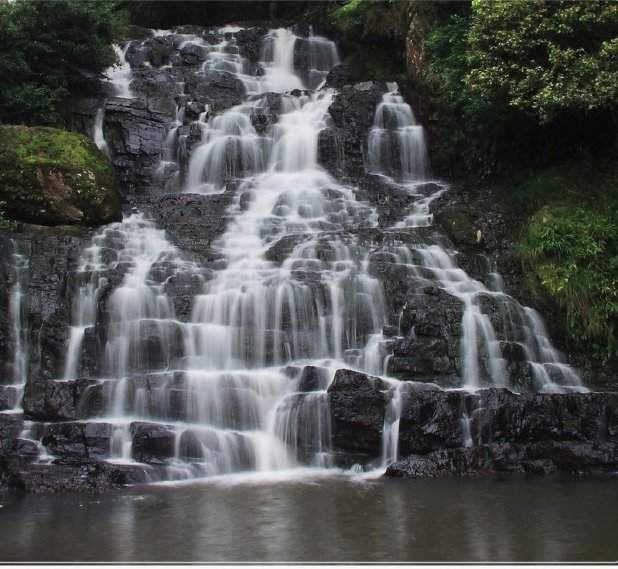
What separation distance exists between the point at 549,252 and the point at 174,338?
26.4 feet

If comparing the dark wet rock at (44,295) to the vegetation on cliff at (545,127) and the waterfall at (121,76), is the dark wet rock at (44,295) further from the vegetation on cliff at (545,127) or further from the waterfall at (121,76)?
the vegetation on cliff at (545,127)

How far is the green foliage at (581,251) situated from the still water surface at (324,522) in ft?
14.6

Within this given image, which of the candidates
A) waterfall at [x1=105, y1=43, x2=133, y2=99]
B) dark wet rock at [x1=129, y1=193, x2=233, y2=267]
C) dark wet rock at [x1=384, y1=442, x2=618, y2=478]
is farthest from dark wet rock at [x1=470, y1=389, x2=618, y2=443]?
waterfall at [x1=105, y1=43, x2=133, y2=99]

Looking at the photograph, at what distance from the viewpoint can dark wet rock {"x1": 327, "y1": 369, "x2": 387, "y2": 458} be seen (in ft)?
38.0

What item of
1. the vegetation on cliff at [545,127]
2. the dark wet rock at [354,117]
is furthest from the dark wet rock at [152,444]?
the dark wet rock at [354,117]

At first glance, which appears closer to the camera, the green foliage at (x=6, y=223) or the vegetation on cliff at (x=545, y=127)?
the vegetation on cliff at (x=545, y=127)

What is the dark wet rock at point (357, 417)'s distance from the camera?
11.6 meters

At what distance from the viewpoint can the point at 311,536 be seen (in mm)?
7555

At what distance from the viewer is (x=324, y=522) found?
26.5 ft

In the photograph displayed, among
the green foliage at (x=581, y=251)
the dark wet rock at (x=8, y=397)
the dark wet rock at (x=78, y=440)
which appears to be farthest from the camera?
the green foliage at (x=581, y=251)

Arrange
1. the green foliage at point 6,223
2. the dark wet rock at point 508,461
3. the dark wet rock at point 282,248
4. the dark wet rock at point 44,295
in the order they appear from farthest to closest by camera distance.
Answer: the dark wet rock at point 282,248 → the green foliage at point 6,223 → the dark wet rock at point 44,295 → the dark wet rock at point 508,461

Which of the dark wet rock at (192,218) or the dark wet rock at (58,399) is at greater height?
the dark wet rock at (192,218)

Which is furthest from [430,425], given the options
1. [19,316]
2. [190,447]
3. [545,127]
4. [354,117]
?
[354,117]

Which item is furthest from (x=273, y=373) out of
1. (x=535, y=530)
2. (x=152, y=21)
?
(x=152, y=21)
